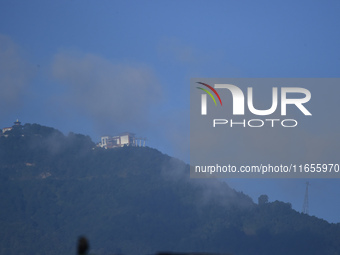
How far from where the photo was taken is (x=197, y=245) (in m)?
183

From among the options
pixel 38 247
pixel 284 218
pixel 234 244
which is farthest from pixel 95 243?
pixel 284 218

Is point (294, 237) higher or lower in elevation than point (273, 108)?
lower

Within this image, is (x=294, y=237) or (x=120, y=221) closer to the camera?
(x=294, y=237)

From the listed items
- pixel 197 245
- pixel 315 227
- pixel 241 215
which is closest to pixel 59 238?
pixel 197 245

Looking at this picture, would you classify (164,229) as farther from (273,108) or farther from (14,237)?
(273,108)

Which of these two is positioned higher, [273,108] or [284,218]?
[273,108]

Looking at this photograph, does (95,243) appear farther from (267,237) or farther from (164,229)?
(267,237)

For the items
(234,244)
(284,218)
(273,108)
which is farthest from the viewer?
(284,218)

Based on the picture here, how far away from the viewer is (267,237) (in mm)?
184125

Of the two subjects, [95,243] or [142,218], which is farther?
[142,218]

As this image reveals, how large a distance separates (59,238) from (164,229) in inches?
1056

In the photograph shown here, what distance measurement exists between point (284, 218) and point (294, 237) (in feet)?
28.8

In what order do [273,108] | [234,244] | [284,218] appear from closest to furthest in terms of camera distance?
[273,108] → [234,244] → [284,218]

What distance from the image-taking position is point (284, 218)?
19100 centimetres
